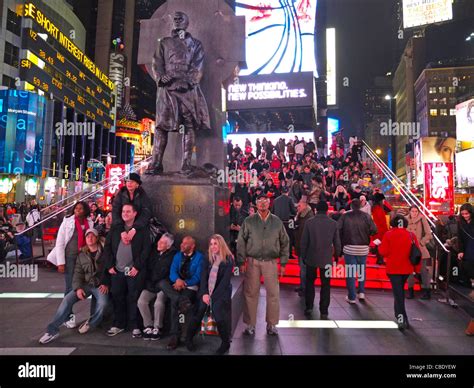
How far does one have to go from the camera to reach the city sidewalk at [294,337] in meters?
4.68

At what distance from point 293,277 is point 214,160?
3.95m

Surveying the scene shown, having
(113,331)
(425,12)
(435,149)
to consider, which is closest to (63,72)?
(435,149)

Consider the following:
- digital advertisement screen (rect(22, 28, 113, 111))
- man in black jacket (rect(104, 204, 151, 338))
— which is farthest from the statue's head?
digital advertisement screen (rect(22, 28, 113, 111))

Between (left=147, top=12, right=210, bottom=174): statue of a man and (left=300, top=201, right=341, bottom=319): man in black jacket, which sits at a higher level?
(left=147, top=12, right=210, bottom=174): statue of a man

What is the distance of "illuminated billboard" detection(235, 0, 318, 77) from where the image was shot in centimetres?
3447

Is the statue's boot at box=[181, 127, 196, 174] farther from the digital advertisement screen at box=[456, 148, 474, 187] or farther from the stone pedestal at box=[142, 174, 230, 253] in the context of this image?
the digital advertisement screen at box=[456, 148, 474, 187]

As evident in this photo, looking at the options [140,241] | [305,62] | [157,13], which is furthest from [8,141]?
[140,241]

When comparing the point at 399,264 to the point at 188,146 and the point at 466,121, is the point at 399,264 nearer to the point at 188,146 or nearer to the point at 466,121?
the point at 188,146

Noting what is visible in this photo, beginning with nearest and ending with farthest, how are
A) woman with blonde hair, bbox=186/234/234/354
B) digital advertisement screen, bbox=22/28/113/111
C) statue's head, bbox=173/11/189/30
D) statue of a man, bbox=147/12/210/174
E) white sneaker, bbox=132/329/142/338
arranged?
woman with blonde hair, bbox=186/234/234/354, white sneaker, bbox=132/329/142/338, statue of a man, bbox=147/12/210/174, statue's head, bbox=173/11/189/30, digital advertisement screen, bbox=22/28/113/111

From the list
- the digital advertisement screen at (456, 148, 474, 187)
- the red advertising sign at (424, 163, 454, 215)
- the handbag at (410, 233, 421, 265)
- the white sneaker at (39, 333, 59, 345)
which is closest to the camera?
the white sneaker at (39, 333, 59, 345)

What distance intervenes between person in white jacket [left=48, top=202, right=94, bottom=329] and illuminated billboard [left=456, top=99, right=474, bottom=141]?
42756 millimetres

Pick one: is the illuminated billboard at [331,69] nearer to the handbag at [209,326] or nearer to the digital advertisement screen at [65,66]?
the digital advertisement screen at [65,66]

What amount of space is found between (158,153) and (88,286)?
9.17ft
